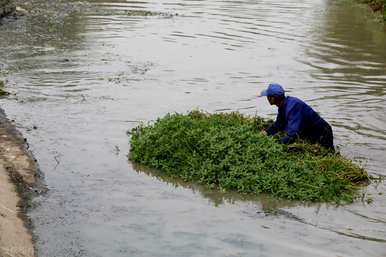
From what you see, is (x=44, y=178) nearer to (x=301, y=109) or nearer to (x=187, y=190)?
(x=187, y=190)

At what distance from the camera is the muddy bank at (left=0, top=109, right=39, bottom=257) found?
6.32m

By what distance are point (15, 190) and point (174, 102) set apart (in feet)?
16.6

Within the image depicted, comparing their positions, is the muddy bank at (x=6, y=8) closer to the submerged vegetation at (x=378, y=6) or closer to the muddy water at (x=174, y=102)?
the muddy water at (x=174, y=102)

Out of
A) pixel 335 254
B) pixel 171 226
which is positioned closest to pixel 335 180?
pixel 335 254

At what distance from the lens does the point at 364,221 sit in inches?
281

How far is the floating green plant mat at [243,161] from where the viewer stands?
25.5 ft

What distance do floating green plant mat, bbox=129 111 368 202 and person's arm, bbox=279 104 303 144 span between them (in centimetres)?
12

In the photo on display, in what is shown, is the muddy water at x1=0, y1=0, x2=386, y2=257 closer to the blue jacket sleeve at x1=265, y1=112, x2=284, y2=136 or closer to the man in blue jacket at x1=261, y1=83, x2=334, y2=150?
the man in blue jacket at x1=261, y1=83, x2=334, y2=150

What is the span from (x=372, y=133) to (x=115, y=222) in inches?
205

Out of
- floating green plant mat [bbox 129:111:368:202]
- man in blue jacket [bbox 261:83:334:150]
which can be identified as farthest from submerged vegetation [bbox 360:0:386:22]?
floating green plant mat [bbox 129:111:368:202]

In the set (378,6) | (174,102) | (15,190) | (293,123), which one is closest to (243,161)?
(293,123)

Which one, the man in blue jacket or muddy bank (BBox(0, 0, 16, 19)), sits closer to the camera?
the man in blue jacket

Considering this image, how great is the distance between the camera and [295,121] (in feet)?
28.1

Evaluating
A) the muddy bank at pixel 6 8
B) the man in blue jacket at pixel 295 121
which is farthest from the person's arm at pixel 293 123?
the muddy bank at pixel 6 8
